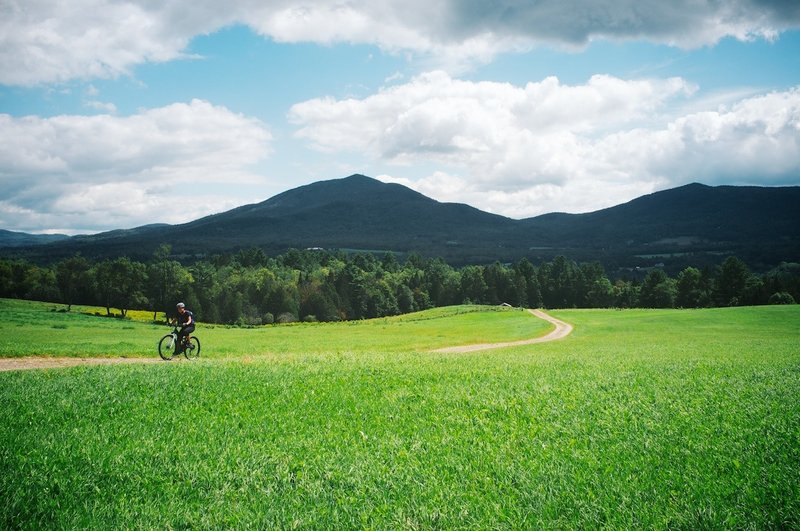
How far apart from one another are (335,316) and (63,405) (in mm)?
109367

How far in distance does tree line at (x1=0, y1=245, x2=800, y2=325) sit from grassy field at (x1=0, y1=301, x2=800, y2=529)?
87038 millimetres

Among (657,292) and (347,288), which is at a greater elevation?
(347,288)

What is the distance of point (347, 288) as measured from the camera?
133 m

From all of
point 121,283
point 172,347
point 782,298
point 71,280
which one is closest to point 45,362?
point 172,347

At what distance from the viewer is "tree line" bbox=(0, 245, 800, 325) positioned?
334 feet

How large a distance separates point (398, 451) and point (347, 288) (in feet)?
412

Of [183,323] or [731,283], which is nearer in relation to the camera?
[183,323]

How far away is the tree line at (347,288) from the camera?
4013 inches

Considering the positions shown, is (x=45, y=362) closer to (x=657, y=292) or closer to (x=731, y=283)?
(x=731, y=283)

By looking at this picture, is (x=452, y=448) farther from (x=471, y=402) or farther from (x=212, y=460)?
(x=212, y=460)

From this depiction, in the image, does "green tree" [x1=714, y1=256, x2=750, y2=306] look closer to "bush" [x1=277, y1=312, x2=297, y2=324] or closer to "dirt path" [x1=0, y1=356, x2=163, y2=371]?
"bush" [x1=277, y1=312, x2=297, y2=324]

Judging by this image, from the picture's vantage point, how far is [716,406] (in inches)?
433

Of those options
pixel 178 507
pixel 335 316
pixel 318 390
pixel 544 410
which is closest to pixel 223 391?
pixel 318 390

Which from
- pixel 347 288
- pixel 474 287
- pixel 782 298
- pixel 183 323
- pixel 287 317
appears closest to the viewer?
pixel 183 323
